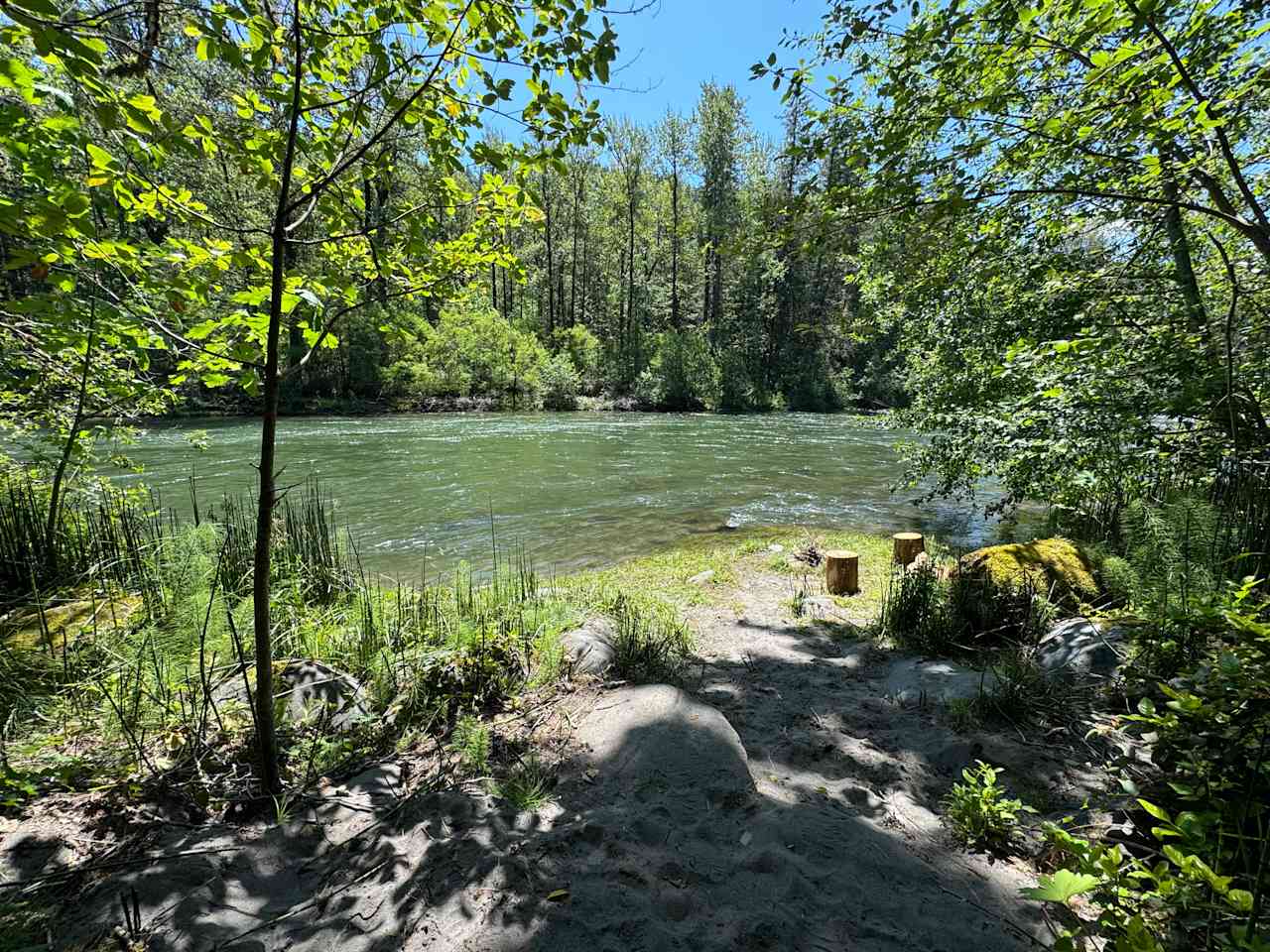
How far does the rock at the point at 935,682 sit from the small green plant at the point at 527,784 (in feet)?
8.33

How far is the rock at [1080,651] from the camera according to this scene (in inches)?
140

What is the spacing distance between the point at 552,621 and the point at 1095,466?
494 centimetres

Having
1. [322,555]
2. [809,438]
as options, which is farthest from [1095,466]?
[809,438]

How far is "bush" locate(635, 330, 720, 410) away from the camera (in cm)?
3491

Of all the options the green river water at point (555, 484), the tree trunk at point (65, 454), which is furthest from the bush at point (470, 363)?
the tree trunk at point (65, 454)

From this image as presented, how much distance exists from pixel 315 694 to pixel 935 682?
13.3 ft

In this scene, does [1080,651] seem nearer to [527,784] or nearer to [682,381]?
[527,784]

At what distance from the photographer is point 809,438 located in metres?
21.7

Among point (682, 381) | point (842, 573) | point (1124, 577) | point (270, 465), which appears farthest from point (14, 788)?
point (682, 381)

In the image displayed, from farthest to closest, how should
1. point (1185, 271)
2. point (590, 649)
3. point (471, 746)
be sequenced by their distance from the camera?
point (1185, 271) < point (590, 649) < point (471, 746)

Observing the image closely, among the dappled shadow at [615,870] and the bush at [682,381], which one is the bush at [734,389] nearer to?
the bush at [682,381]

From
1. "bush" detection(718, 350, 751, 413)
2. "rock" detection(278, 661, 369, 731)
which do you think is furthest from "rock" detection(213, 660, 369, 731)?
"bush" detection(718, 350, 751, 413)

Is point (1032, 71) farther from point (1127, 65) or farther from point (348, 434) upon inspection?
point (348, 434)

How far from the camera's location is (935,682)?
12.9ft
